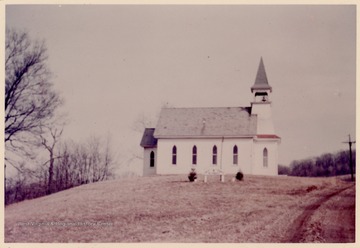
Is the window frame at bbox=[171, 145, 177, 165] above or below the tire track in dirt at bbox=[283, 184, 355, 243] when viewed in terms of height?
above

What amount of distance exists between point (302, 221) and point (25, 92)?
28.4 feet

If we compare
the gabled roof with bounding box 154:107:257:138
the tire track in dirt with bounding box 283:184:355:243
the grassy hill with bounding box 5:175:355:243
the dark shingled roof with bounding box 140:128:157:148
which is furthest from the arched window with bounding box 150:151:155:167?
the tire track in dirt with bounding box 283:184:355:243

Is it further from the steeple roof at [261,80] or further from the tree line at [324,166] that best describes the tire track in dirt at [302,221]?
the steeple roof at [261,80]

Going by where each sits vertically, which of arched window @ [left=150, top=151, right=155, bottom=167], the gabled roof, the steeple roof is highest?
the steeple roof

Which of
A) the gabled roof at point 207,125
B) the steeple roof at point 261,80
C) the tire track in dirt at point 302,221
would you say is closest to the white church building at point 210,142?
the gabled roof at point 207,125

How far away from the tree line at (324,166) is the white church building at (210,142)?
8.95ft

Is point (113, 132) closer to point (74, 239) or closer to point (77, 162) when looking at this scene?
point (77, 162)

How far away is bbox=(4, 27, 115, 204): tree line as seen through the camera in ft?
44.3

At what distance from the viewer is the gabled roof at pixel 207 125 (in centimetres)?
1962

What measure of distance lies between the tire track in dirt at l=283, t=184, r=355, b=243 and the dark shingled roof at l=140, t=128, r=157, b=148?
6885mm

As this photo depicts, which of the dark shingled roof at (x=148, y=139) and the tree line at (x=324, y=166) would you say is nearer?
the tree line at (x=324, y=166)

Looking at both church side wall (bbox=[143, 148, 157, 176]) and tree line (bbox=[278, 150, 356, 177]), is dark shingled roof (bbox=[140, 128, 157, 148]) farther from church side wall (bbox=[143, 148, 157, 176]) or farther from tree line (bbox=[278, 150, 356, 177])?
tree line (bbox=[278, 150, 356, 177])

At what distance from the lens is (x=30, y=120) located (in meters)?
14.0

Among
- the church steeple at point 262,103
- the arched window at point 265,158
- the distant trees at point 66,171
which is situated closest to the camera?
the distant trees at point 66,171
